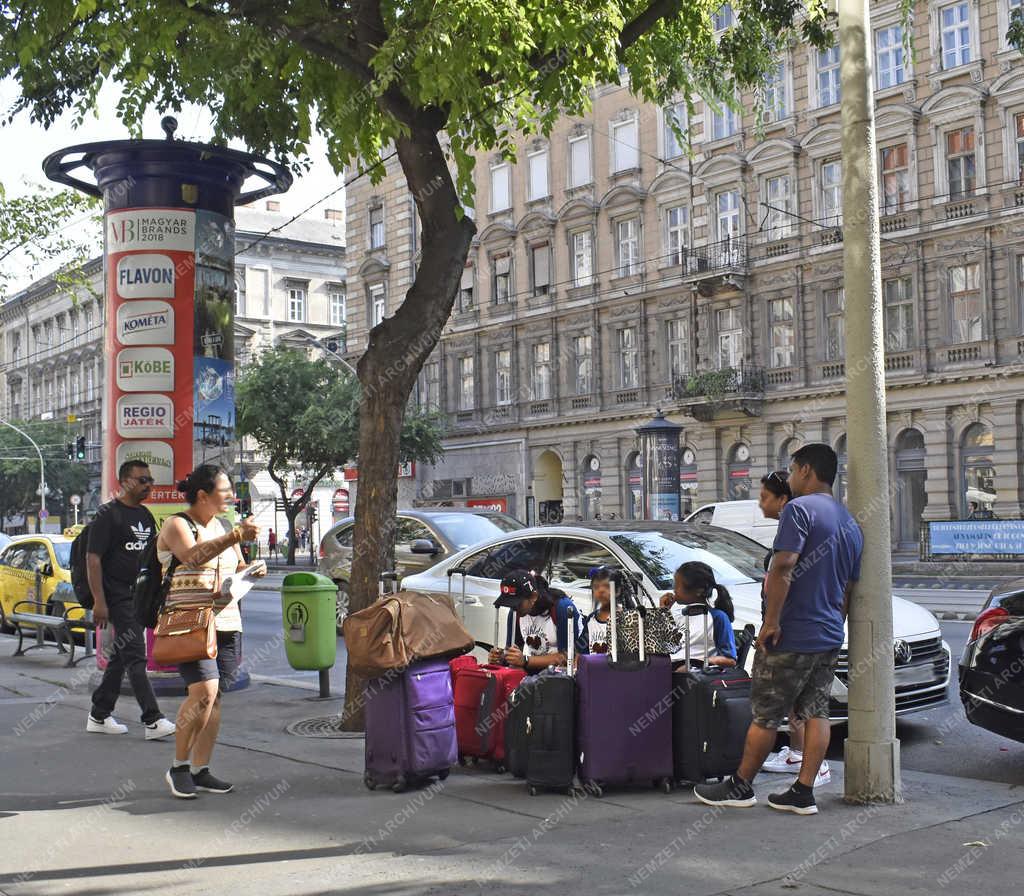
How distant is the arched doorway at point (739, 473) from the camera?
3972 cm

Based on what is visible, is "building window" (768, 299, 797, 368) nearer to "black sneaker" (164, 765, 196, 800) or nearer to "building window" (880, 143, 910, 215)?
"building window" (880, 143, 910, 215)

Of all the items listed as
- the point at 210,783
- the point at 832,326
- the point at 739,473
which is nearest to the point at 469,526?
the point at 210,783

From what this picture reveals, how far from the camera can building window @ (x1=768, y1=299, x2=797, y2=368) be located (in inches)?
1529

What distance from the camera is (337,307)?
252ft

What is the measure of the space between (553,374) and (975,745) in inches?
1491

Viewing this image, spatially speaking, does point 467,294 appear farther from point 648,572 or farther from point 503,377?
point 648,572

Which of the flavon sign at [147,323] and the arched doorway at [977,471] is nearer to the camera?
the flavon sign at [147,323]

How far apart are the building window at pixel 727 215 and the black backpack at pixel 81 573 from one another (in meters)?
33.1

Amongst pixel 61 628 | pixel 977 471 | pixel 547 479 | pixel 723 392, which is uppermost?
pixel 723 392

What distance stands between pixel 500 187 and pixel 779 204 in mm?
13387

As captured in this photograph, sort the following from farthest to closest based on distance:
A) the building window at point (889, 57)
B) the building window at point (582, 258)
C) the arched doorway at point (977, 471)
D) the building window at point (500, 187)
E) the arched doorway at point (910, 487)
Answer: the building window at point (500, 187) < the building window at point (582, 258) < the building window at point (889, 57) < the arched doorway at point (910, 487) < the arched doorway at point (977, 471)

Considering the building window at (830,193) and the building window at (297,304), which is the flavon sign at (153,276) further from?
the building window at (297,304)

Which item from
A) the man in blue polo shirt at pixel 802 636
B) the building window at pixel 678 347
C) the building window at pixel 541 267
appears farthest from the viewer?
the building window at pixel 541 267

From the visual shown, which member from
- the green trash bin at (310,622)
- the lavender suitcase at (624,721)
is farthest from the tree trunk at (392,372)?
the lavender suitcase at (624,721)
